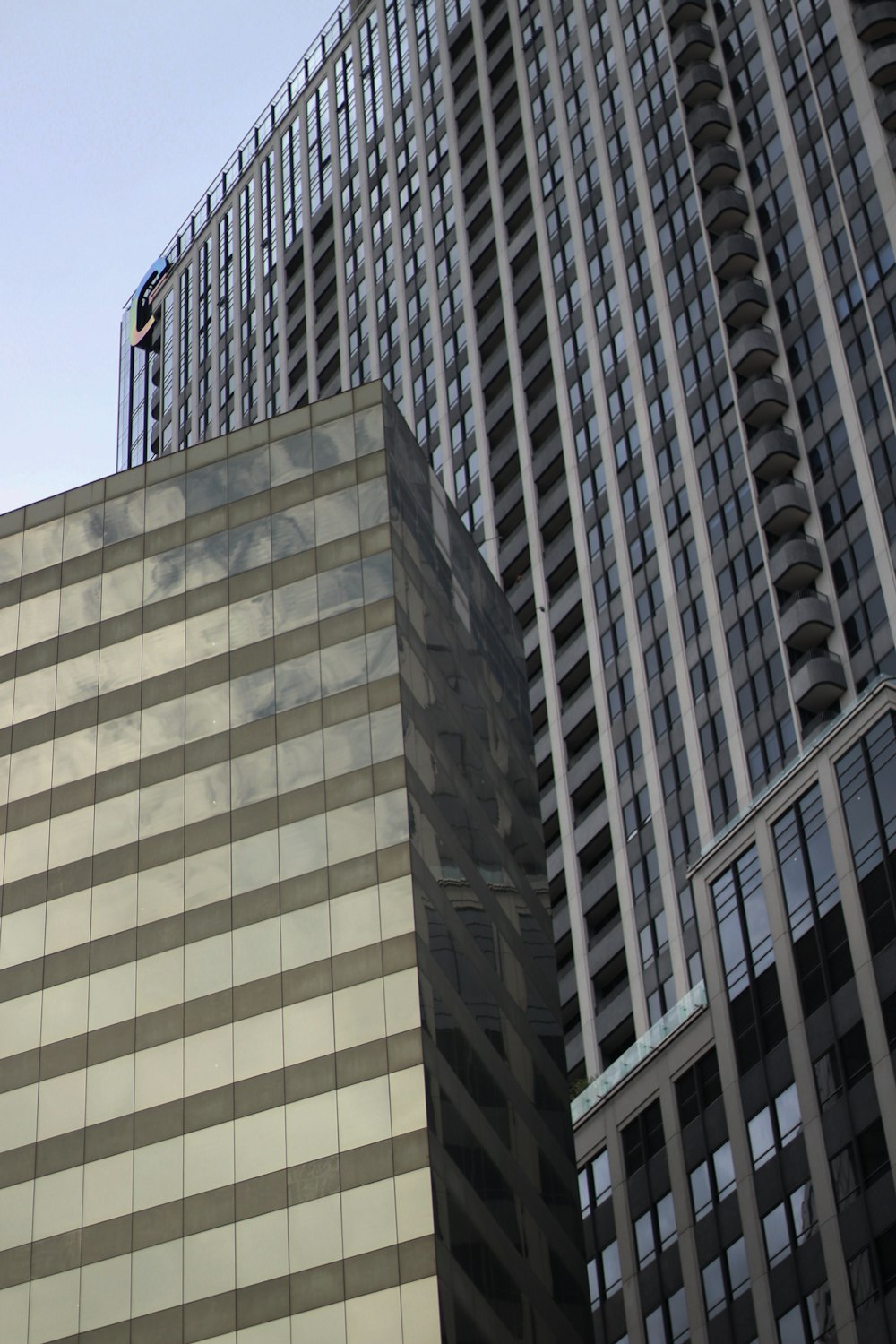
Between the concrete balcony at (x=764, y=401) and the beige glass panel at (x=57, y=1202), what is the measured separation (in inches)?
2603

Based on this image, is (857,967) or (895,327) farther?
(895,327)

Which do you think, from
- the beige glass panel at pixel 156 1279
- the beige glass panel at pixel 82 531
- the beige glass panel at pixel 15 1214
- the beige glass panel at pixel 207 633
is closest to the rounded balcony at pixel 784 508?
the beige glass panel at pixel 82 531

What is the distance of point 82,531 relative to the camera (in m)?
72.9

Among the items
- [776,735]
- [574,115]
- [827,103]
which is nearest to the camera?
[776,735]

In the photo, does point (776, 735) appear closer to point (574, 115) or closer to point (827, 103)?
point (827, 103)

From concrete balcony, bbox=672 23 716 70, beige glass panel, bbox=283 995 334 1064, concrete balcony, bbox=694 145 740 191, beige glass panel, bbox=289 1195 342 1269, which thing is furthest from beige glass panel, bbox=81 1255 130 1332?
concrete balcony, bbox=672 23 716 70

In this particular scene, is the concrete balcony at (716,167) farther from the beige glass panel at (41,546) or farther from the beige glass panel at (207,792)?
the beige glass panel at (207,792)

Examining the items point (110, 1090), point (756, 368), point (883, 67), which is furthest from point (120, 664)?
point (883, 67)

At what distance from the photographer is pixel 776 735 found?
327 ft

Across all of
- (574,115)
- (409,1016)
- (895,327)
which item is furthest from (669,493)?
(409,1016)

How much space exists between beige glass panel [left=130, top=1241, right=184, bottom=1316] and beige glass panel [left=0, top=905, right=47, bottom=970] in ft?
37.1

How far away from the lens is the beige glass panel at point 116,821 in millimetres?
63750

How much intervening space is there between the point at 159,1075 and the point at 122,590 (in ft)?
63.6

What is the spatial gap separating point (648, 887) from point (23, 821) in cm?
4598
